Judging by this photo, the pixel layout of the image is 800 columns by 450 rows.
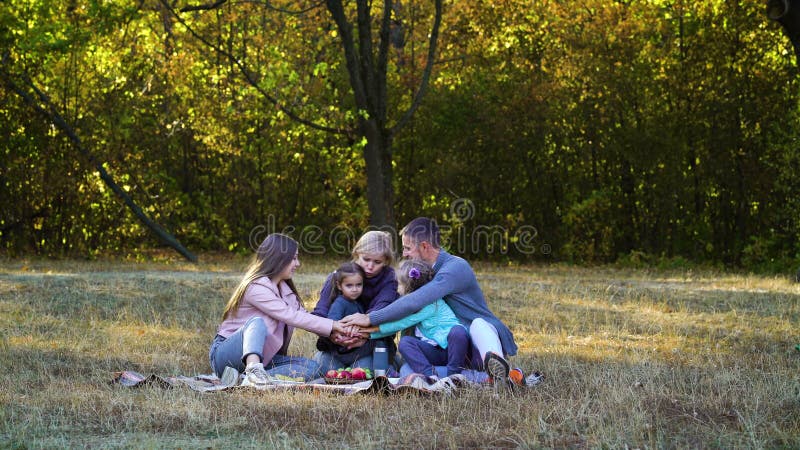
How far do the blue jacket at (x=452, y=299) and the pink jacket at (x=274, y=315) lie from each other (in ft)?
1.37

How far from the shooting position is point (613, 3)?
18891mm

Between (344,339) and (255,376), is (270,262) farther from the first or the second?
(255,376)

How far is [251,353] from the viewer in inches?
275

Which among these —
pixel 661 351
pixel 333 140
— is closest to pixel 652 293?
pixel 661 351

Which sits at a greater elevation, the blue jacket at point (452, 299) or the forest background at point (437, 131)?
the forest background at point (437, 131)

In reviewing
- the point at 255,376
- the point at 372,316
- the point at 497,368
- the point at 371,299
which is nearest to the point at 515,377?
the point at 497,368

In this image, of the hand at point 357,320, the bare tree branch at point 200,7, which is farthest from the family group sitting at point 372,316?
the bare tree branch at point 200,7

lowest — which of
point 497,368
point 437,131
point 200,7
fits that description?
point 497,368

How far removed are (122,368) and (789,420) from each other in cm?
463

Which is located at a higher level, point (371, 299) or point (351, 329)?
point (371, 299)

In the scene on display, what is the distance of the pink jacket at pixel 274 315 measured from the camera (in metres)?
7.08

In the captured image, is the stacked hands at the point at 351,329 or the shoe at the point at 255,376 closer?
the shoe at the point at 255,376

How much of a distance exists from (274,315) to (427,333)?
1.03 m

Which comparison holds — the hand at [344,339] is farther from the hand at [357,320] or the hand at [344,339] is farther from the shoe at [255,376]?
the shoe at [255,376]
